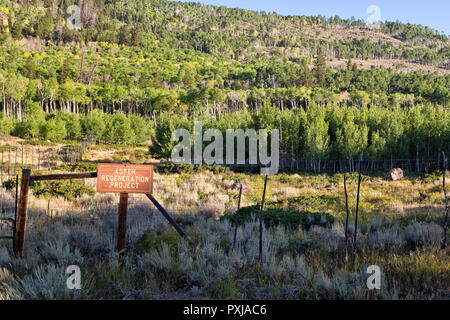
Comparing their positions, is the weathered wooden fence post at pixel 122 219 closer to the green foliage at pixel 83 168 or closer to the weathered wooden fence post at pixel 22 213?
the weathered wooden fence post at pixel 22 213

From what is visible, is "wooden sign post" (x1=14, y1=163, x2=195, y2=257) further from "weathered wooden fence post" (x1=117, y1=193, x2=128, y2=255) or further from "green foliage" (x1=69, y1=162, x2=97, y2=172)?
"green foliage" (x1=69, y1=162, x2=97, y2=172)

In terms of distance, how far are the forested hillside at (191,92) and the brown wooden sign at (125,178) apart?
117 ft

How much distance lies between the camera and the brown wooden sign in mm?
4598

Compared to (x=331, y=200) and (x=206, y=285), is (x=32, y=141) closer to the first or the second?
(x=331, y=200)

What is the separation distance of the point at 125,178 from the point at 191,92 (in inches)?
3126

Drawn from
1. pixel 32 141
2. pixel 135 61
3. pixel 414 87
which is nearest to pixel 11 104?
pixel 32 141

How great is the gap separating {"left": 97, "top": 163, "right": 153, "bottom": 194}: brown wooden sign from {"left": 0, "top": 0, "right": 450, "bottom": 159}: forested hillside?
35.7 m

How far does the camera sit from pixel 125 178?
466cm

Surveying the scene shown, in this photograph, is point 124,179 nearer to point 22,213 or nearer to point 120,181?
point 120,181

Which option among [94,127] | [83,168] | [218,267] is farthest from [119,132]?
[218,267]

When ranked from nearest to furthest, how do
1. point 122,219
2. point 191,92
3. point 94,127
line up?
point 122,219, point 94,127, point 191,92

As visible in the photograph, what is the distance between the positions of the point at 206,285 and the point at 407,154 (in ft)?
151

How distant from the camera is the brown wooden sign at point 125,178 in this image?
4598 millimetres

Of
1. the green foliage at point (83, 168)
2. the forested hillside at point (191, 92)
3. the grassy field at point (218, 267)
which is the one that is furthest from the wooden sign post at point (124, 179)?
the forested hillside at point (191, 92)
